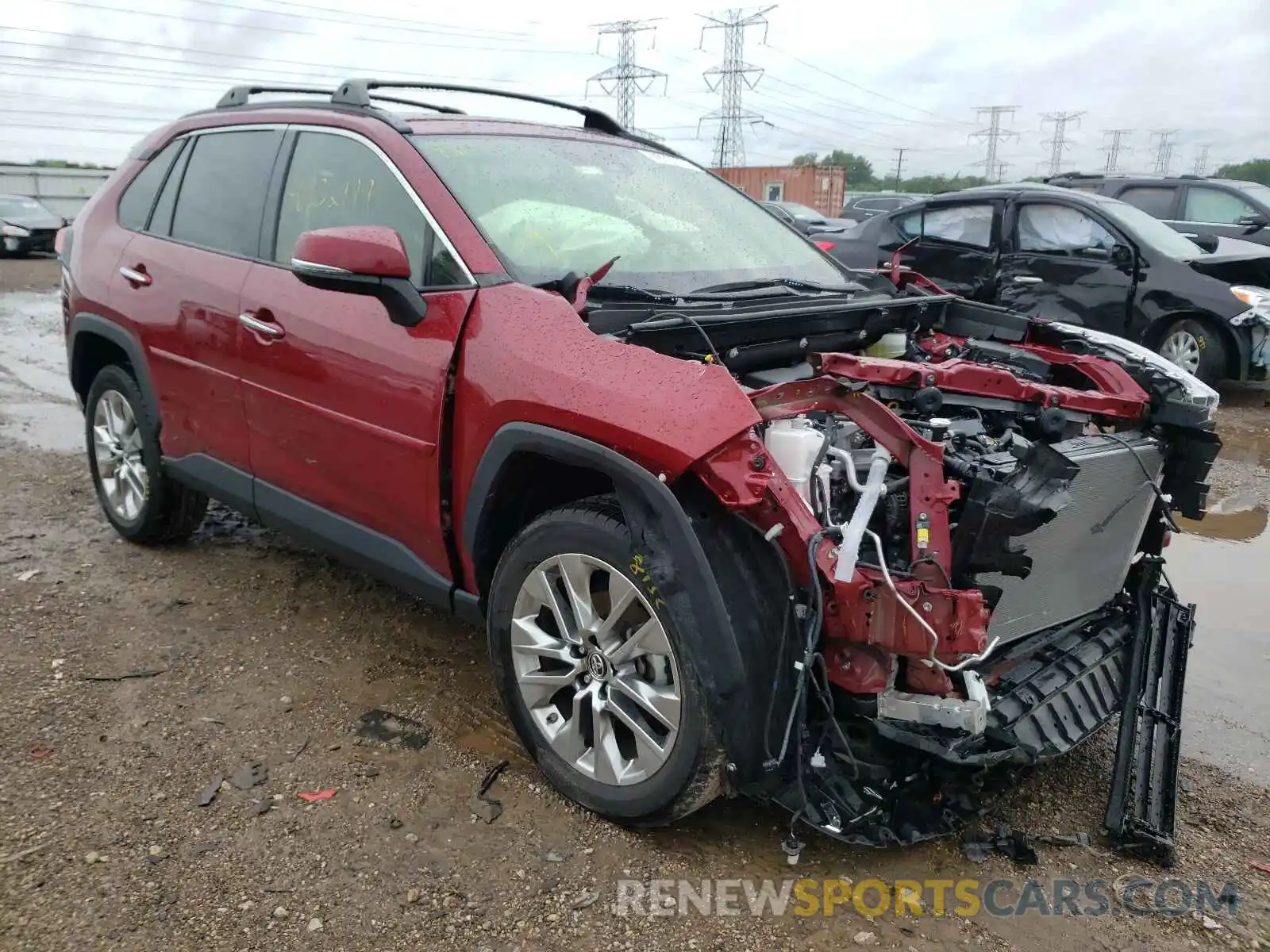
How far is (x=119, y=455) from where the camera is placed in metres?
4.62

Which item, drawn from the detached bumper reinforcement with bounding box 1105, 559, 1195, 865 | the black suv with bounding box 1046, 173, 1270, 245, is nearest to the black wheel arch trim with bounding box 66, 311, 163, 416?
the detached bumper reinforcement with bounding box 1105, 559, 1195, 865

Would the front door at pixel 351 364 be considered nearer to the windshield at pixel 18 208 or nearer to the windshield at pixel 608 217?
the windshield at pixel 608 217

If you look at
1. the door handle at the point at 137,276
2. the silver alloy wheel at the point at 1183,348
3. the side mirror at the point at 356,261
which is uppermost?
the side mirror at the point at 356,261

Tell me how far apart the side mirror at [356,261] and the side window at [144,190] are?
1981mm

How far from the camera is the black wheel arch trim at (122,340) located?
4.18 m

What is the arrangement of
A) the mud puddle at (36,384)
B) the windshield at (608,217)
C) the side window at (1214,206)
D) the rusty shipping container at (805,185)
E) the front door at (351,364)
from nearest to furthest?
1. the front door at (351,364)
2. the windshield at (608,217)
3. the mud puddle at (36,384)
4. the side window at (1214,206)
5. the rusty shipping container at (805,185)

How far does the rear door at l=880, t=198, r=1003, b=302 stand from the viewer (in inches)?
337

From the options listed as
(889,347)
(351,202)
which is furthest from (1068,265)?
(351,202)

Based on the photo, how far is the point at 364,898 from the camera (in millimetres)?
2457

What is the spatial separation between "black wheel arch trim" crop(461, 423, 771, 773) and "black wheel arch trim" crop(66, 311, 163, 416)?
8.23ft

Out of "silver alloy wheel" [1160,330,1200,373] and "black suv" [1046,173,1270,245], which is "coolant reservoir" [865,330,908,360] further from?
"black suv" [1046,173,1270,245]

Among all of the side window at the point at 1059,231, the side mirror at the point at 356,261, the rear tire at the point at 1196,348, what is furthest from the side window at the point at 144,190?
the rear tire at the point at 1196,348

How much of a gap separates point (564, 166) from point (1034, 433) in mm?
1867

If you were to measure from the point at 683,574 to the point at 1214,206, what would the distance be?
451 inches
